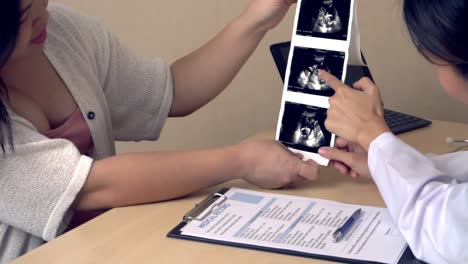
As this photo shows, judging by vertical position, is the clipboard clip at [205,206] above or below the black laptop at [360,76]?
below

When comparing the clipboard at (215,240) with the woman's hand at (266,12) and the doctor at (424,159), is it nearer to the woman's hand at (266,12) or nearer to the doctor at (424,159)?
the doctor at (424,159)

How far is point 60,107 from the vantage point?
1.28 meters

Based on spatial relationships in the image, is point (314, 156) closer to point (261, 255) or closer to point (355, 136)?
point (355, 136)

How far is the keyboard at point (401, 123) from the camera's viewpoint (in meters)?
1.49

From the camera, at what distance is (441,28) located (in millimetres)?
912

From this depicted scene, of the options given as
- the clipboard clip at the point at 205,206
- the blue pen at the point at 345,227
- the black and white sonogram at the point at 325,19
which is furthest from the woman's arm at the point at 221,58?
the blue pen at the point at 345,227

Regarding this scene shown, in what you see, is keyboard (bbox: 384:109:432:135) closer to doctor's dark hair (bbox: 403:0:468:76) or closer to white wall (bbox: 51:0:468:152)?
white wall (bbox: 51:0:468:152)

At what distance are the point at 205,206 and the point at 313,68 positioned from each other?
31 centimetres

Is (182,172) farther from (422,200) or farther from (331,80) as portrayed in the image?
(422,200)

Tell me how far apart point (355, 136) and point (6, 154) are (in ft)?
1.73

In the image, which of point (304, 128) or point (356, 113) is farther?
point (304, 128)

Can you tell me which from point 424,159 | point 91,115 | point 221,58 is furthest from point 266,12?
point 424,159

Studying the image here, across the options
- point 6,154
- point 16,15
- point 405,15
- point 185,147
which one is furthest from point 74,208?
point 185,147

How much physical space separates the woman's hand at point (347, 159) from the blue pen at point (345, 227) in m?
0.12
